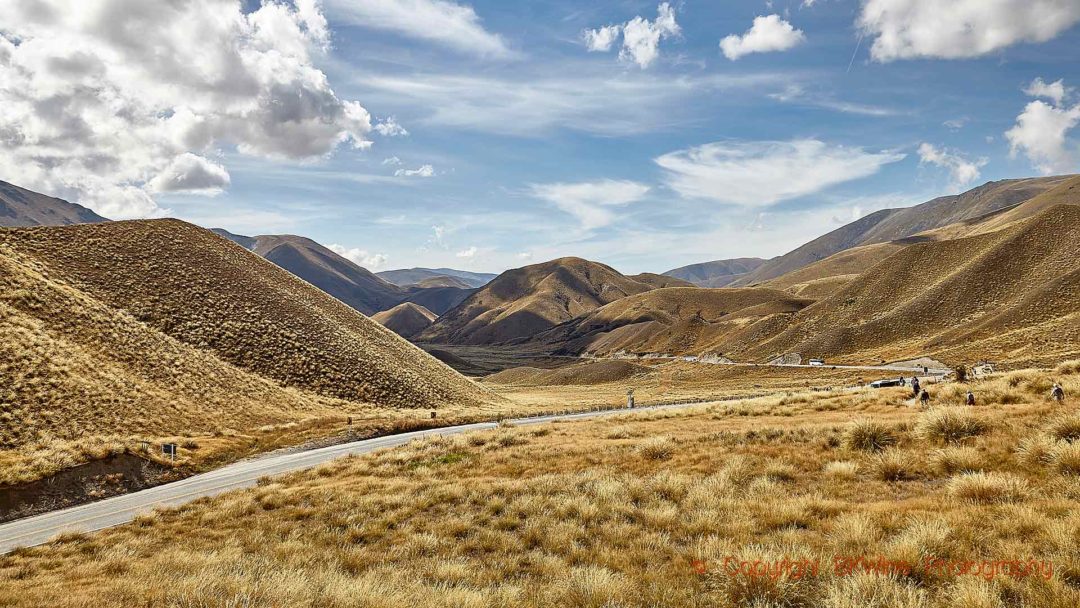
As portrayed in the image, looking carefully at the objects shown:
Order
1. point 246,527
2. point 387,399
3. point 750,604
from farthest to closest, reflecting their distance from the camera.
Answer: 1. point 387,399
2. point 246,527
3. point 750,604

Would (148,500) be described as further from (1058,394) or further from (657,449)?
(1058,394)

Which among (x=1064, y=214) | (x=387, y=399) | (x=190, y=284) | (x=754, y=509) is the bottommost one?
(x=387, y=399)

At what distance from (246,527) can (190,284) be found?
59947 millimetres

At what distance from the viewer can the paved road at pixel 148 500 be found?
15297mm

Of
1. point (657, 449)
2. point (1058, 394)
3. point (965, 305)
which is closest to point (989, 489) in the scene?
point (657, 449)

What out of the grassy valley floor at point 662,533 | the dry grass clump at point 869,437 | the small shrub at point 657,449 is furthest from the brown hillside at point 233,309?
the dry grass clump at point 869,437

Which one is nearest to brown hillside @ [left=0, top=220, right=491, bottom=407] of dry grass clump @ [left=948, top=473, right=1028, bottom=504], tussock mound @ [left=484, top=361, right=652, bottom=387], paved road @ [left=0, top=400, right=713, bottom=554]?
paved road @ [left=0, top=400, right=713, bottom=554]

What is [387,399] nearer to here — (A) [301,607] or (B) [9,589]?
(B) [9,589]

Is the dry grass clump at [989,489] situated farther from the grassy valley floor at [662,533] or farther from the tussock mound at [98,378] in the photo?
the tussock mound at [98,378]

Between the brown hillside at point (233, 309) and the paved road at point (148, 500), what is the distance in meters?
29.5

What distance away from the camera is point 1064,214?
108 metres

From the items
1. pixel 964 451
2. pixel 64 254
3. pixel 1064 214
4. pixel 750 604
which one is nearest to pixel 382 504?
pixel 750 604

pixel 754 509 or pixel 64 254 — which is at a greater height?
pixel 64 254

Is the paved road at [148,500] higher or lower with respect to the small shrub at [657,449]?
lower
